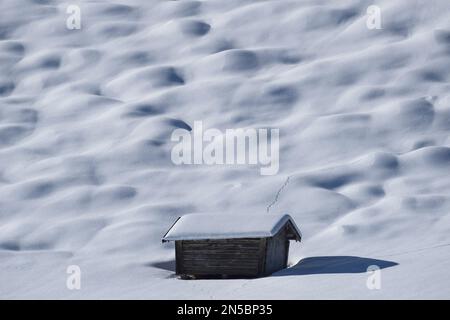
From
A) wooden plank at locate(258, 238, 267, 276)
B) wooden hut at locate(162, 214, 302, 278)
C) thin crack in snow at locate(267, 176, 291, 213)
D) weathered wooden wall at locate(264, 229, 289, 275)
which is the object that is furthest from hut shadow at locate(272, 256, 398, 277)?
thin crack in snow at locate(267, 176, 291, 213)

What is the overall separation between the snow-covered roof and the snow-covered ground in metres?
1.09

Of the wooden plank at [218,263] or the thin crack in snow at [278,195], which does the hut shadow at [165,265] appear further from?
the thin crack in snow at [278,195]

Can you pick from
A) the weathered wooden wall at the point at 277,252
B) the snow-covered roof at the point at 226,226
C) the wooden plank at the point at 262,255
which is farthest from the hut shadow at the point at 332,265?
the snow-covered roof at the point at 226,226

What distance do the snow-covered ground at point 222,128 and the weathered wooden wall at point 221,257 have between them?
0.53 meters

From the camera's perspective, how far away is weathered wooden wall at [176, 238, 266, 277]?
21328mm

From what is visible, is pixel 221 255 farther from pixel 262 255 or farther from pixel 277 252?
pixel 277 252

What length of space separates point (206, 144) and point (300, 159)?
3.90 meters

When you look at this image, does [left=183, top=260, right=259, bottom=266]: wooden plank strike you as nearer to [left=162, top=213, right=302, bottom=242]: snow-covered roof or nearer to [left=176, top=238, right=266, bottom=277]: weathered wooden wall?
[left=176, top=238, right=266, bottom=277]: weathered wooden wall

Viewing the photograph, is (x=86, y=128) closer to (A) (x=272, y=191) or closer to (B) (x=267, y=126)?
(B) (x=267, y=126)

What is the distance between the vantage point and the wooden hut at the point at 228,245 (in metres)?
21.3

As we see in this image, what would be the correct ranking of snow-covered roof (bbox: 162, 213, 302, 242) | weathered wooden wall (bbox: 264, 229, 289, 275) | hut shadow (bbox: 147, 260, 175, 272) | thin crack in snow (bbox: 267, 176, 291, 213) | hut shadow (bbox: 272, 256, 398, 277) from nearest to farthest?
snow-covered roof (bbox: 162, 213, 302, 242), hut shadow (bbox: 272, 256, 398, 277), weathered wooden wall (bbox: 264, 229, 289, 275), hut shadow (bbox: 147, 260, 175, 272), thin crack in snow (bbox: 267, 176, 291, 213)

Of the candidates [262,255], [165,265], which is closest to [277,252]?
[262,255]

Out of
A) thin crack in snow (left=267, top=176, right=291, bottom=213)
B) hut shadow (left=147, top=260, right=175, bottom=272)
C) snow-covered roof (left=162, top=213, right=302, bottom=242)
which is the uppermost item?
thin crack in snow (left=267, top=176, right=291, bottom=213)

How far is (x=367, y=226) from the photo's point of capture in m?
26.3
